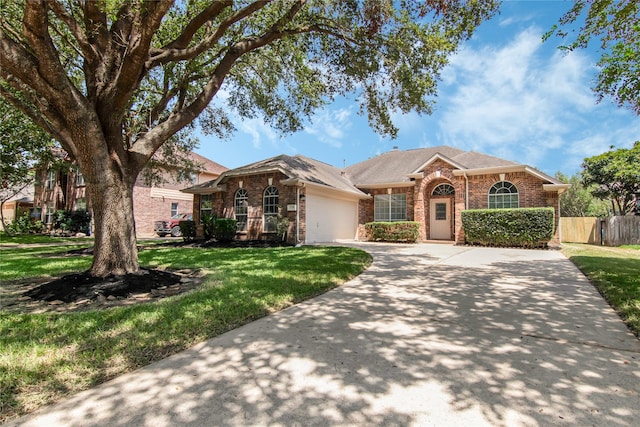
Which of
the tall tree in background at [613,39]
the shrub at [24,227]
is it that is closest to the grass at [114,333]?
the tall tree in background at [613,39]

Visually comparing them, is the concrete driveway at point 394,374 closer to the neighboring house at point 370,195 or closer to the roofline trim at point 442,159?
the neighboring house at point 370,195

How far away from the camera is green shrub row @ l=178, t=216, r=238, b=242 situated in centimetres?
1527

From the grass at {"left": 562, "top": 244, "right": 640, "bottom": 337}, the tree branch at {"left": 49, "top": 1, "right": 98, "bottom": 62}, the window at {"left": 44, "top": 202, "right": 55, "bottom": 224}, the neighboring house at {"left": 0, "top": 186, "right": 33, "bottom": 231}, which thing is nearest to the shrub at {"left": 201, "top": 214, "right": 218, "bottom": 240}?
the tree branch at {"left": 49, "top": 1, "right": 98, "bottom": 62}

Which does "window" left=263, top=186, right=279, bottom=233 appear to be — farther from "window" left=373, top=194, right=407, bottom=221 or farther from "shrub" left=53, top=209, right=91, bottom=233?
"shrub" left=53, top=209, right=91, bottom=233

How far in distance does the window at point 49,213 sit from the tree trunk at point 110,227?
82.4 feet

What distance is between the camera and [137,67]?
17.6 ft

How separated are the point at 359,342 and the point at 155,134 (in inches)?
219

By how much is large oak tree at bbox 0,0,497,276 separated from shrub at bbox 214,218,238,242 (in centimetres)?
586

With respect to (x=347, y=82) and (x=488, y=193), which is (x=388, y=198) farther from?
(x=347, y=82)

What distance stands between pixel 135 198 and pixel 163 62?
1904 centimetres

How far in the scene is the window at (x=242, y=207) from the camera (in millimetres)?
16188

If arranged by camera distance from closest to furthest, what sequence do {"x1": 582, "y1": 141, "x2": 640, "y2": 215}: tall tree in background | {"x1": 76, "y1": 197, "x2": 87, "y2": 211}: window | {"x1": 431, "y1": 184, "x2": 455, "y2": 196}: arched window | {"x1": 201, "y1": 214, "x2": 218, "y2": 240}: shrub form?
{"x1": 201, "y1": 214, "x2": 218, "y2": 240}: shrub, {"x1": 431, "y1": 184, "x2": 455, "y2": 196}: arched window, {"x1": 582, "y1": 141, "x2": 640, "y2": 215}: tall tree in background, {"x1": 76, "y1": 197, "x2": 87, "y2": 211}: window

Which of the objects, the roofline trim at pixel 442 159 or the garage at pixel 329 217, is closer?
the garage at pixel 329 217

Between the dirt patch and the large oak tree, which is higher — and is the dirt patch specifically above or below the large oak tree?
below
